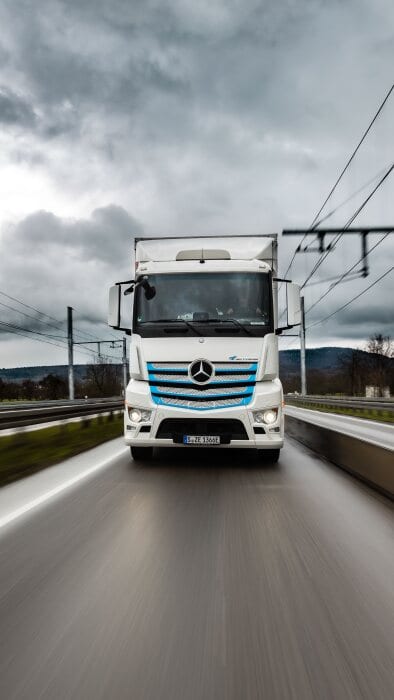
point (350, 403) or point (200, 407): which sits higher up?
point (200, 407)

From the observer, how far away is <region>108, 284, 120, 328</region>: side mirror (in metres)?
9.38

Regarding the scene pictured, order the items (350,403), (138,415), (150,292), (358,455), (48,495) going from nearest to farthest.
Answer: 1. (48,495)
2. (358,455)
3. (138,415)
4. (150,292)
5. (350,403)

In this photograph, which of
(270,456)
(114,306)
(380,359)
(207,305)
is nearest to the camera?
(207,305)

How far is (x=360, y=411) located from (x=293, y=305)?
1172 inches

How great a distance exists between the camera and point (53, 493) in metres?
6.73

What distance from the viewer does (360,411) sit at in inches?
1467

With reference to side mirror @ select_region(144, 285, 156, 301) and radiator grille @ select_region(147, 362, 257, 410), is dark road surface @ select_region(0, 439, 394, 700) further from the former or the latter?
side mirror @ select_region(144, 285, 156, 301)

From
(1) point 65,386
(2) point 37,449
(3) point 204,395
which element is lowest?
(2) point 37,449

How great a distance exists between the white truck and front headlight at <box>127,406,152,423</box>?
2cm

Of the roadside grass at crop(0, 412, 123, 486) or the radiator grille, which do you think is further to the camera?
the roadside grass at crop(0, 412, 123, 486)

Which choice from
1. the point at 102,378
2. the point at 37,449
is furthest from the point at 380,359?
the point at 37,449

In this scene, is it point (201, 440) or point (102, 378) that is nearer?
point (201, 440)

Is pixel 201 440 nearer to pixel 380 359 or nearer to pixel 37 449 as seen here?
pixel 37 449

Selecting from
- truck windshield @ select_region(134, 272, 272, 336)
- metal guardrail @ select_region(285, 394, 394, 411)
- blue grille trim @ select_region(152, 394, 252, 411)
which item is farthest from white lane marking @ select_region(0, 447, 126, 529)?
metal guardrail @ select_region(285, 394, 394, 411)
